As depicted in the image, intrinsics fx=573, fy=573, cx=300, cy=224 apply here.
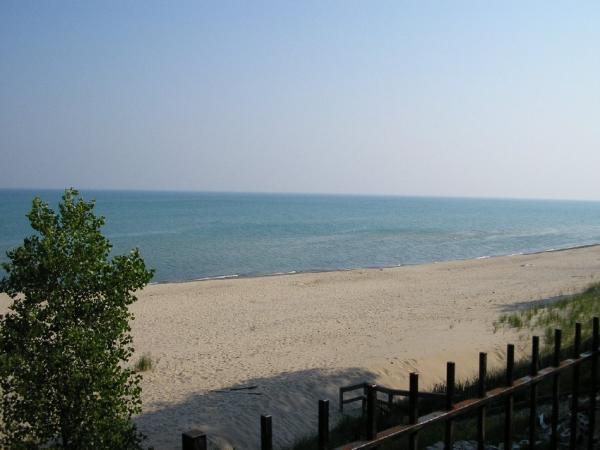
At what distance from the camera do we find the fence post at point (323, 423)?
230cm

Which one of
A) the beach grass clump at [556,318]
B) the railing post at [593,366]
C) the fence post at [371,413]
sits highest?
the fence post at [371,413]

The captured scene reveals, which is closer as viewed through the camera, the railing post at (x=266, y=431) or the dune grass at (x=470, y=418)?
the railing post at (x=266, y=431)

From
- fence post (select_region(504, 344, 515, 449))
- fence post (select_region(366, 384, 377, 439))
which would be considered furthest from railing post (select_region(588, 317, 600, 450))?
fence post (select_region(366, 384, 377, 439))

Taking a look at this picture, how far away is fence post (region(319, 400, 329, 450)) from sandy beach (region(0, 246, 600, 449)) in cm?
705

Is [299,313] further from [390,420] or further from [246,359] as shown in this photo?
[390,420]

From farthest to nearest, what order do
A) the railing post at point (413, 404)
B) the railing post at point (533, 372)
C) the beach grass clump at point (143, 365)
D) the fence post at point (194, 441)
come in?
the beach grass clump at point (143, 365), the railing post at point (533, 372), the railing post at point (413, 404), the fence post at point (194, 441)

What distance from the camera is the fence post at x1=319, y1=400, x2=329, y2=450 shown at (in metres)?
2.30

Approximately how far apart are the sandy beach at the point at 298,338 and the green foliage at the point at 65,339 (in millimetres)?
4513

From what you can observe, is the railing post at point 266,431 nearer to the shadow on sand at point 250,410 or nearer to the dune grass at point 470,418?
the dune grass at point 470,418

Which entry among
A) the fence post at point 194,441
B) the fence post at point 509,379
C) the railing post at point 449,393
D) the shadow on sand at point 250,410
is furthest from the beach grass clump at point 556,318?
the fence post at point 194,441

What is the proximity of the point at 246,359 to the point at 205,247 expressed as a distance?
139 ft

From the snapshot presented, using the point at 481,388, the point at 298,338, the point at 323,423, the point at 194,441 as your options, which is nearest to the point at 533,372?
the point at 481,388

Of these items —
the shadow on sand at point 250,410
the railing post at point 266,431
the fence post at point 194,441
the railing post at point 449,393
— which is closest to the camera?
the fence post at point 194,441

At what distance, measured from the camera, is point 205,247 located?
5681 cm
